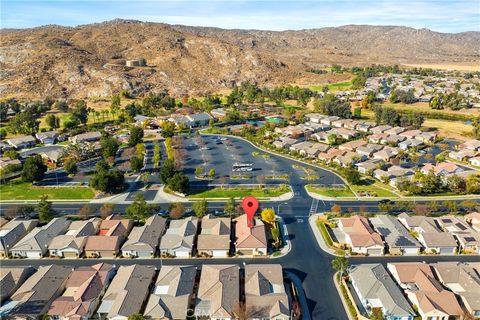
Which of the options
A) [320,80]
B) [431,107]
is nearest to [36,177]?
[431,107]

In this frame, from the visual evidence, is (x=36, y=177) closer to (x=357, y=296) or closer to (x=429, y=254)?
(x=357, y=296)

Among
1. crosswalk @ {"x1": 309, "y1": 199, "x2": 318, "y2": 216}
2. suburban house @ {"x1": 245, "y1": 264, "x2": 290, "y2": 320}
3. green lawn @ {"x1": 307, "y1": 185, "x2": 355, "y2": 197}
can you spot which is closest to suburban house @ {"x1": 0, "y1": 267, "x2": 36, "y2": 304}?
suburban house @ {"x1": 245, "y1": 264, "x2": 290, "y2": 320}

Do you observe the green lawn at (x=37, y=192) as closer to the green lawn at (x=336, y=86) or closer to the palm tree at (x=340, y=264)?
the palm tree at (x=340, y=264)

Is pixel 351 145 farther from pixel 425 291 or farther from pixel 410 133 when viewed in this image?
pixel 425 291

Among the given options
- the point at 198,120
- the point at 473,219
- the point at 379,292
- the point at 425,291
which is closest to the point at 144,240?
the point at 379,292

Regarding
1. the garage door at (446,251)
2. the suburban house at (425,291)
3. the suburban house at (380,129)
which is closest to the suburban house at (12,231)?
the suburban house at (425,291)

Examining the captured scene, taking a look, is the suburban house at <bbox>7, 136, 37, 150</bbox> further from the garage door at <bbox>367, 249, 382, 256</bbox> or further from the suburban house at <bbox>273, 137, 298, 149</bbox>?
the garage door at <bbox>367, 249, 382, 256</bbox>
